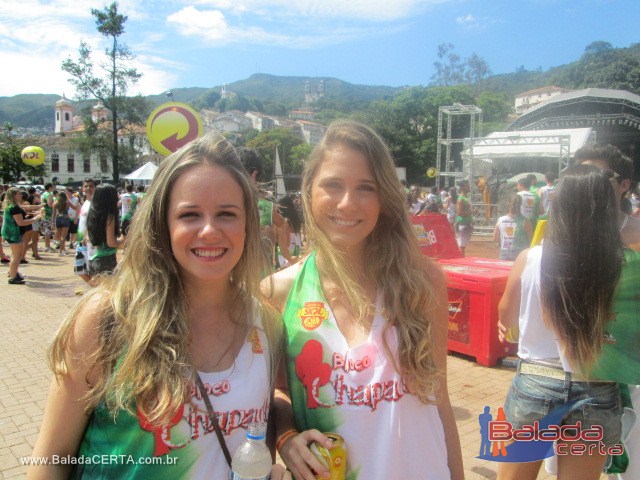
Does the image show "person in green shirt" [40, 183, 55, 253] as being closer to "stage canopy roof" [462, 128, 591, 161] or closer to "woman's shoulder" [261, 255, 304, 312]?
"woman's shoulder" [261, 255, 304, 312]

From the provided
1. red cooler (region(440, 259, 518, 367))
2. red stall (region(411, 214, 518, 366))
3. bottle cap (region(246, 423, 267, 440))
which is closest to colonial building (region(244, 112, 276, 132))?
red stall (region(411, 214, 518, 366))

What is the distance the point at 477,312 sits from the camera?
520 centimetres

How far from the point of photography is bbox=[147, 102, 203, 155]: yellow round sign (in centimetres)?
472

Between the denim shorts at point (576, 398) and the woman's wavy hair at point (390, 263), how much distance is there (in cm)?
85

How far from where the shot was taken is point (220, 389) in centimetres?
150

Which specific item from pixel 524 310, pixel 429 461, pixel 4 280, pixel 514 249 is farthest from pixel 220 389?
pixel 4 280

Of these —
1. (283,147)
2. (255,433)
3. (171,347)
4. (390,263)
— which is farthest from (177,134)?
(283,147)

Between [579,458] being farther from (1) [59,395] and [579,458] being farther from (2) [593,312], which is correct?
(1) [59,395]

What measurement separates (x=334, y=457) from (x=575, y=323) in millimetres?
1371

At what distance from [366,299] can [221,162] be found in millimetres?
729

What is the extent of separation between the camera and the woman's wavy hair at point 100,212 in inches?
238

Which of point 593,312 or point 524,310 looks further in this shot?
point 524,310

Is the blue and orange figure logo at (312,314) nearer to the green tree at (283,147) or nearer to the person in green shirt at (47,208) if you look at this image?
the person in green shirt at (47,208)

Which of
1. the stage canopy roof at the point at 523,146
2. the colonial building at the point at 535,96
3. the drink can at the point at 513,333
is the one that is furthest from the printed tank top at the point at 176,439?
the colonial building at the point at 535,96
